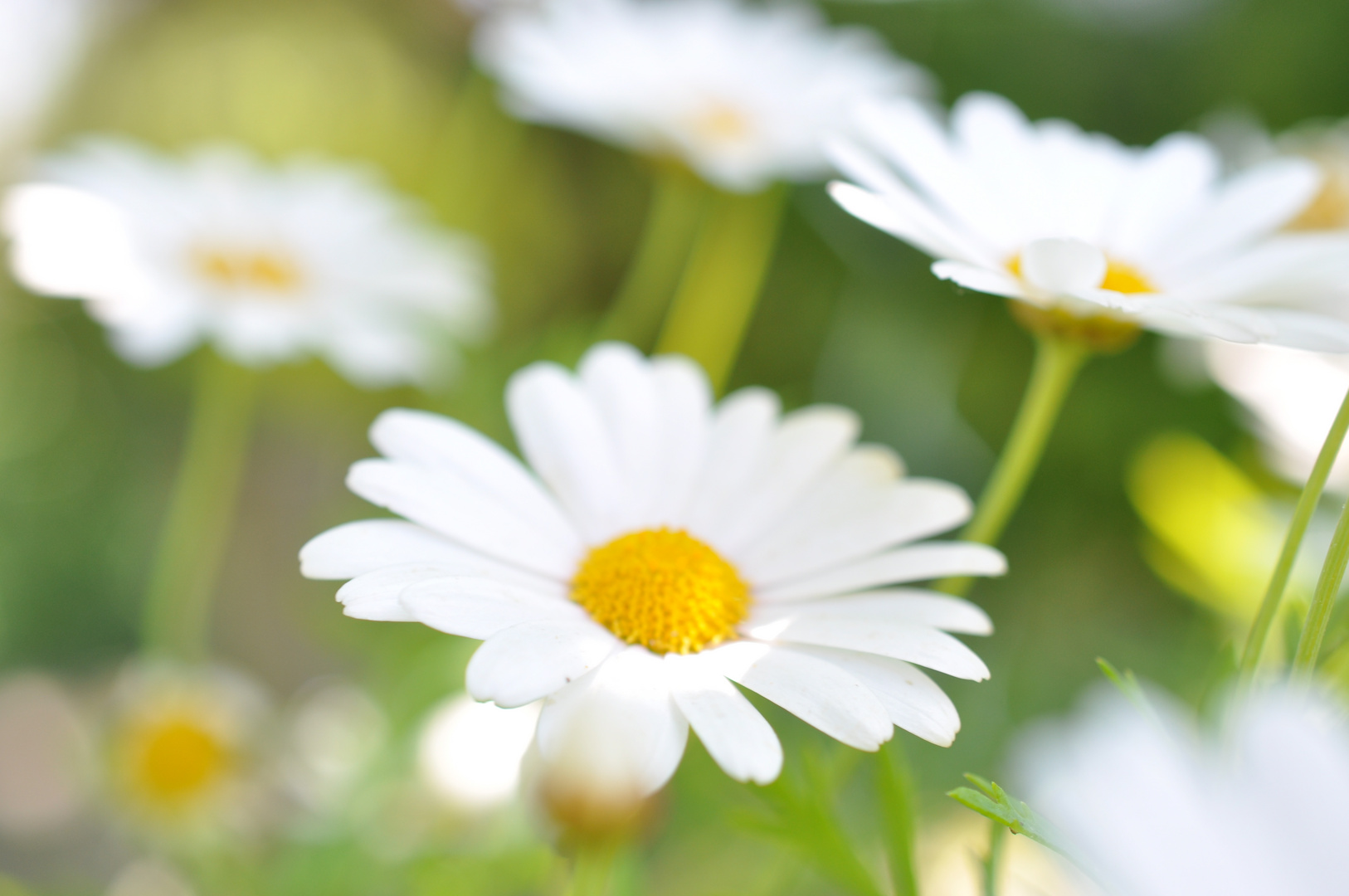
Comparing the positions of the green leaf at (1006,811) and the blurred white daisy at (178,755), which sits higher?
the green leaf at (1006,811)

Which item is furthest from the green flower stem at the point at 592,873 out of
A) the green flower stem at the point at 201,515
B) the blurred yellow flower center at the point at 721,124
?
the blurred yellow flower center at the point at 721,124

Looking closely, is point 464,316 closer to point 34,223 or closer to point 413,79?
point 34,223

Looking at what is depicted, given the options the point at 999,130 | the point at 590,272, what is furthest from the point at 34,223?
the point at 590,272

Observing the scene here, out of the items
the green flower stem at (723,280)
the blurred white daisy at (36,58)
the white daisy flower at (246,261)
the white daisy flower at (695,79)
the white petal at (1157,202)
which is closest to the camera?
the white petal at (1157,202)

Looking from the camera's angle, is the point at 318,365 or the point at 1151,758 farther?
the point at 318,365

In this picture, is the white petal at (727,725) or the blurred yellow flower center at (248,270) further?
the blurred yellow flower center at (248,270)

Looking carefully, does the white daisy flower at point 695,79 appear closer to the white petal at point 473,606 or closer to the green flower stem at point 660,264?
the green flower stem at point 660,264

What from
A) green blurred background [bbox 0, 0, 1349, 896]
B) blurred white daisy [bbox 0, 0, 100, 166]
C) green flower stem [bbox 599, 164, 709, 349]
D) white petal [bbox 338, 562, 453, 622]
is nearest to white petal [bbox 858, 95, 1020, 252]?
white petal [bbox 338, 562, 453, 622]
